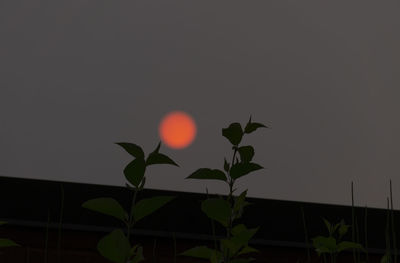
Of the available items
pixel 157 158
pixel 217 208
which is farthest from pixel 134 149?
pixel 217 208

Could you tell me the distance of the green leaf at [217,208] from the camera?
0.67m

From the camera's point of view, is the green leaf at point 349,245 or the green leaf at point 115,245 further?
the green leaf at point 349,245

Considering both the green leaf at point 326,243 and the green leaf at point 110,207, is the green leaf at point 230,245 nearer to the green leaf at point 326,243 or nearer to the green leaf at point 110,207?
the green leaf at point 110,207

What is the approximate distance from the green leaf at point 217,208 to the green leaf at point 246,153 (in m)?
0.06

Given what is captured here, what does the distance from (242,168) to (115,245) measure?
0.20 metres

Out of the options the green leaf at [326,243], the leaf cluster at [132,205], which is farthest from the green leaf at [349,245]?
the leaf cluster at [132,205]

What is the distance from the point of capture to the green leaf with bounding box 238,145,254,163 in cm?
71

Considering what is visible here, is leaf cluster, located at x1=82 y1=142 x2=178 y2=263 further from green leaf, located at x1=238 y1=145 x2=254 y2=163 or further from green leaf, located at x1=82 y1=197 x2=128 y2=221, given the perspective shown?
green leaf, located at x1=238 y1=145 x2=254 y2=163

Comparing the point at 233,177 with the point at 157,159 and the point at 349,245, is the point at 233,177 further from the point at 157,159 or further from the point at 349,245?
the point at 349,245

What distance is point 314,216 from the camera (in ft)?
6.84

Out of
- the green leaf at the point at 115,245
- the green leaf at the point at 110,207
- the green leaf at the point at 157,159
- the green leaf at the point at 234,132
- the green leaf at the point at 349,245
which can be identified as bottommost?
the green leaf at the point at 115,245

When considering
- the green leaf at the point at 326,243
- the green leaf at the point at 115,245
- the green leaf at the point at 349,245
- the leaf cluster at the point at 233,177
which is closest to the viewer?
the green leaf at the point at 115,245

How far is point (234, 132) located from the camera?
0.70 meters

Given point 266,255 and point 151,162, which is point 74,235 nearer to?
point 266,255
